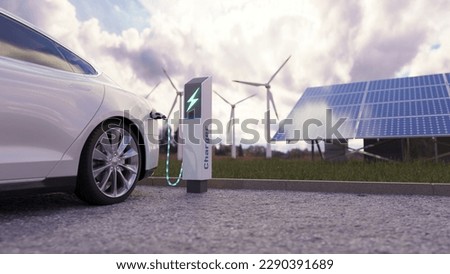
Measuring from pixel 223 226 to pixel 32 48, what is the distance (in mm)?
2241

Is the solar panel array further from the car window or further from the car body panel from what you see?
the car body panel

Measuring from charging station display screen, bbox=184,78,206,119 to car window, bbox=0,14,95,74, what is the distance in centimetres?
161

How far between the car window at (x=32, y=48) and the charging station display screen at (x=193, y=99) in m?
1.61

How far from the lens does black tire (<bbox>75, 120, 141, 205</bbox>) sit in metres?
3.57

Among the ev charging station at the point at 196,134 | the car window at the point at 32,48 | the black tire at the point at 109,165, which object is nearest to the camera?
the car window at the point at 32,48

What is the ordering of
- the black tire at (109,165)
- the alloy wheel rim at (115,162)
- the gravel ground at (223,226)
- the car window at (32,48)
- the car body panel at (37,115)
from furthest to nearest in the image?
the alloy wheel rim at (115,162)
the black tire at (109,165)
the car window at (32,48)
the car body panel at (37,115)
the gravel ground at (223,226)

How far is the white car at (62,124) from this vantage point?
2977 mm

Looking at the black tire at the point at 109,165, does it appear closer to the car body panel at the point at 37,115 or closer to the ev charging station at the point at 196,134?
the car body panel at the point at 37,115

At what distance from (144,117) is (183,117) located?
0.96m

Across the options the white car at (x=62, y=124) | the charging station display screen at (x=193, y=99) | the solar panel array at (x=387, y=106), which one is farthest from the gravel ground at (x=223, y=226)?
the solar panel array at (x=387, y=106)

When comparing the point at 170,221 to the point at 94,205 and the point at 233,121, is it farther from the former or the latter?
the point at 233,121

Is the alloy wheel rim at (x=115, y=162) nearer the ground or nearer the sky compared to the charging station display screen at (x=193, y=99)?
nearer the ground

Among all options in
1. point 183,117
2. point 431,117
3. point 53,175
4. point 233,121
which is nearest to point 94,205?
point 53,175

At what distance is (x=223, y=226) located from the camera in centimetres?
282
